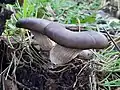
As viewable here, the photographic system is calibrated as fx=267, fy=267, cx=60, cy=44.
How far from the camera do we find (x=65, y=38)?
1025 mm

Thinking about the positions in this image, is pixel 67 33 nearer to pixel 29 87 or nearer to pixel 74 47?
pixel 74 47

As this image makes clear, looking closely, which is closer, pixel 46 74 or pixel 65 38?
pixel 65 38

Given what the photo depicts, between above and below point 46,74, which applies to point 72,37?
above

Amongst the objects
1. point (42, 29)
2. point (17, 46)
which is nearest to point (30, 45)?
point (17, 46)

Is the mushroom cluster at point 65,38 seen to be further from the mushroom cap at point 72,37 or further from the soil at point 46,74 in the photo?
the soil at point 46,74

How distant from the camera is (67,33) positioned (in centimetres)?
104

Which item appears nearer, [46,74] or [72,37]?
[72,37]

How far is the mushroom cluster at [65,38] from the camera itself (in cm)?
103

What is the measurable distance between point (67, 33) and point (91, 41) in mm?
99

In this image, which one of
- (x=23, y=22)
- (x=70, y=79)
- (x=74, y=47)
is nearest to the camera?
(x=74, y=47)

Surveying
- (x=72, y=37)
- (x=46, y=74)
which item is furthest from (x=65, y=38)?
(x=46, y=74)

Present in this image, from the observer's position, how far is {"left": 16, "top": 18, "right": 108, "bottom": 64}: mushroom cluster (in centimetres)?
103

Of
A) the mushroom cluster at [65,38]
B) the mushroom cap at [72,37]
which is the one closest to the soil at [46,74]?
the mushroom cluster at [65,38]

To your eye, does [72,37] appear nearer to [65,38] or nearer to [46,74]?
[65,38]
